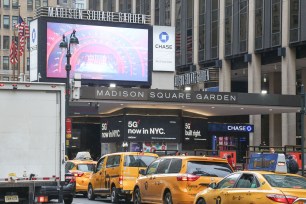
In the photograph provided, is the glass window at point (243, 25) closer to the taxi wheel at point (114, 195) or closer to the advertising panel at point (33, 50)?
the advertising panel at point (33, 50)

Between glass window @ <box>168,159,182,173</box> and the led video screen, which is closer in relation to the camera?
glass window @ <box>168,159,182,173</box>

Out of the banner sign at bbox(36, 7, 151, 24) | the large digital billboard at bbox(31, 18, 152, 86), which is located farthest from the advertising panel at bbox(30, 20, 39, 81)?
the banner sign at bbox(36, 7, 151, 24)

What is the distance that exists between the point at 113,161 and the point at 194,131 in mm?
20059

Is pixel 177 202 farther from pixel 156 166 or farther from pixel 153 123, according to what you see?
pixel 153 123

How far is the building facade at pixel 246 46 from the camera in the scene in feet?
175

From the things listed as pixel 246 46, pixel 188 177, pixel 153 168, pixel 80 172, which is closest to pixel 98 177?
pixel 80 172

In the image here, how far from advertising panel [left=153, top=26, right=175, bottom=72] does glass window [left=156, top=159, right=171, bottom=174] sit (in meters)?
34.4

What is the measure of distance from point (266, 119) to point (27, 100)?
169 feet

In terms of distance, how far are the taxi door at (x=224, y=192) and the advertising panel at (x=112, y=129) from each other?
26.3 meters

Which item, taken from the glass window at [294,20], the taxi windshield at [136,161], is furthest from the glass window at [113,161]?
the glass window at [294,20]

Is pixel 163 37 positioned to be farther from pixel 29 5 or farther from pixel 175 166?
pixel 29 5

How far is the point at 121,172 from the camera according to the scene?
25578 mm

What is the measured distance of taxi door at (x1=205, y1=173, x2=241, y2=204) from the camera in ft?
55.5

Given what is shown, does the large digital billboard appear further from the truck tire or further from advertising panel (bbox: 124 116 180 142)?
the truck tire
